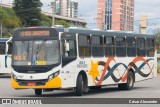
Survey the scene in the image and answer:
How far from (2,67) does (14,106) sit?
23555 mm

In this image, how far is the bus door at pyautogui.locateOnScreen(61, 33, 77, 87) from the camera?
2084cm

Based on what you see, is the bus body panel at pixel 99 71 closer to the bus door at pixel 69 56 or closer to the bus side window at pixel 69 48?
the bus door at pixel 69 56

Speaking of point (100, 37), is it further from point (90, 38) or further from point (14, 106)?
point (14, 106)

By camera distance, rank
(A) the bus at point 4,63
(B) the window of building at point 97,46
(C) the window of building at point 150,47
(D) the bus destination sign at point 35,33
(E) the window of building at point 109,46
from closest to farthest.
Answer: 1. (D) the bus destination sign at point 35,33
2. (B) the window of building at point 97,46
3. (E) the window of building at point 109,46
4. (C) the window of building at point 150,47
5. (A) the bus at point 4,63

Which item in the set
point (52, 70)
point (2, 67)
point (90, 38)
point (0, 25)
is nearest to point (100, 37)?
point (90, 38)

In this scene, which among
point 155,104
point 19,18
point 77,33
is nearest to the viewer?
point 155,104

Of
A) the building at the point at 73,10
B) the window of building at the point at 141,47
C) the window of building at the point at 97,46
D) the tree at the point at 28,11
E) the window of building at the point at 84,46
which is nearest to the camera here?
the window of building at the point at 84,46

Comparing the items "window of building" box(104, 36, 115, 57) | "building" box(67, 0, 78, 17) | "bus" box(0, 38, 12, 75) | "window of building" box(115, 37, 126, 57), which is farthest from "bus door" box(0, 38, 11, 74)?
"building" box(67, 0, 78, 17)

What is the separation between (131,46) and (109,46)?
2364mm

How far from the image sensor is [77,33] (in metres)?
22.0

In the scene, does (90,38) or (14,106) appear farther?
(90,38)

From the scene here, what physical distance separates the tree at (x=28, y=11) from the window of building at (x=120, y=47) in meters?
78.0

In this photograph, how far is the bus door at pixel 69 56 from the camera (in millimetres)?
20844

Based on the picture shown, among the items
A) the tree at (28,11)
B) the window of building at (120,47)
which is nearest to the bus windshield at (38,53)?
the window of building at (120,47)
